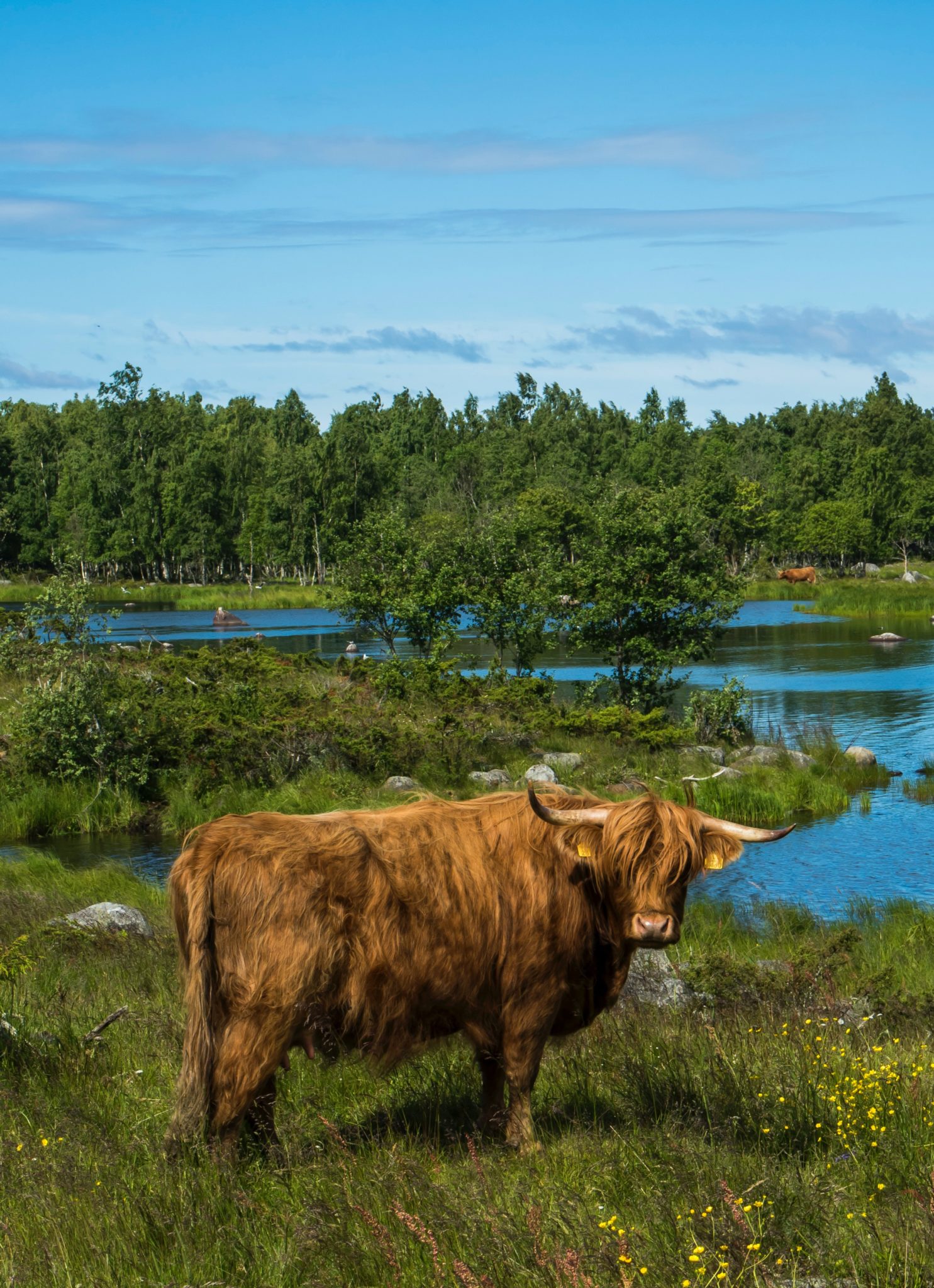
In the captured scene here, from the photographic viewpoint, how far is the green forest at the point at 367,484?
294ft

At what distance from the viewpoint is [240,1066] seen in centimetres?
446

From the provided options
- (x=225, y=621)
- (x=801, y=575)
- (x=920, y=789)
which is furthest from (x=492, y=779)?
(x=801, y=575)

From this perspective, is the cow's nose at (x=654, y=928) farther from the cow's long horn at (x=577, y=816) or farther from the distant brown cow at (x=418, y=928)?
the cow's long horn at (x=577, y=816)

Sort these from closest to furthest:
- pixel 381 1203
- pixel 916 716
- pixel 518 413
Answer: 1. pixel 381 1203
2. pixel 916 716
3. pixel 518 413

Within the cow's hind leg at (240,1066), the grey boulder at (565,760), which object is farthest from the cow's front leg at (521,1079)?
the grey boulder at (565,760)

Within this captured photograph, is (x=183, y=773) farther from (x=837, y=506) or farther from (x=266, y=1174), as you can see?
(x=837, y=506)

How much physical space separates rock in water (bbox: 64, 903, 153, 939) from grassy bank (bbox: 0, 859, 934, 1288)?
9.77ft

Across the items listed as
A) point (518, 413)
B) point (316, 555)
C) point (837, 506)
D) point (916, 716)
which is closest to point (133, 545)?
point (316, 555)

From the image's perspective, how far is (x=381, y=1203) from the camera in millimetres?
3840

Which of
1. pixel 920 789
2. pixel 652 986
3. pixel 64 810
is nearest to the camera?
pixel 652 986

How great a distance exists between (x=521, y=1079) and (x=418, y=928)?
0.79m

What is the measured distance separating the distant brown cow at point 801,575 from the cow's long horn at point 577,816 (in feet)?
259

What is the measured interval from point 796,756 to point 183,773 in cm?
1054

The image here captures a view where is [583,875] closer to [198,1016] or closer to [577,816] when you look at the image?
[577,816]
